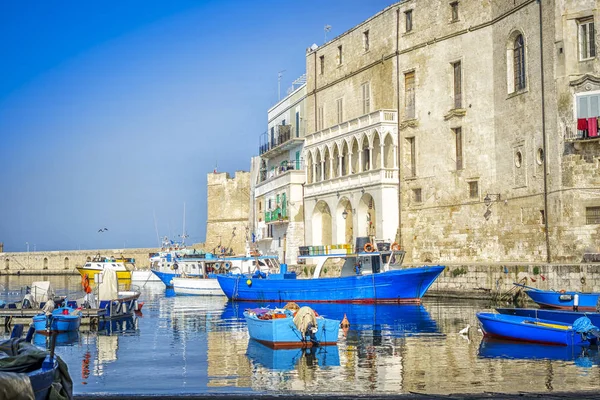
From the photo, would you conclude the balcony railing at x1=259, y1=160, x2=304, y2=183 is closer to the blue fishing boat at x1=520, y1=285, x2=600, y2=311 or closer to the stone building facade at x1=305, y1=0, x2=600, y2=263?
the stone building facade at x1=305, y1=0, x2=600, y2=263

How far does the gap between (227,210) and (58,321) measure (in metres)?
50.7

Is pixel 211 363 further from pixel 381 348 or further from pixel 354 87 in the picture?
pixel 354 87

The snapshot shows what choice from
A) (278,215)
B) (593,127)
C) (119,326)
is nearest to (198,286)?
(278,215)

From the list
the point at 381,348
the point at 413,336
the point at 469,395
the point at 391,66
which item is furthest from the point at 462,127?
the point at 469,395

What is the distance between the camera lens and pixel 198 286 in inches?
1882

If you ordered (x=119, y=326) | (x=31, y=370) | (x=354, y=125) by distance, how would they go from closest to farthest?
(x=31, y=370) < (x=119, y=326) < (x=354, y=125)

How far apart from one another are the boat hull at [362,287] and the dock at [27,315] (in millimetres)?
10857

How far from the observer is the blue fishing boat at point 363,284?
34.3 m

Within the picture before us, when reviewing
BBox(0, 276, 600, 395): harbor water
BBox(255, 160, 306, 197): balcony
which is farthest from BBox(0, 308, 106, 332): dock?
BBox(255, 160, 306, 197): balcony

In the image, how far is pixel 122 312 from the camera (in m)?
29.8

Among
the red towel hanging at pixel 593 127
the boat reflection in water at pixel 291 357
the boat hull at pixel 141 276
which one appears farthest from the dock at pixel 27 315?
the boat hull at pixel 141 276

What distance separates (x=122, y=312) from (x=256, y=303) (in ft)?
Answer: 33.3

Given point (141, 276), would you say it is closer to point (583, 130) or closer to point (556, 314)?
point (583, 130)

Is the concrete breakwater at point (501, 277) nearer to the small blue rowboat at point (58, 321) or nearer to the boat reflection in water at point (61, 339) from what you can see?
the small blue rowboat at point (58, 321)
